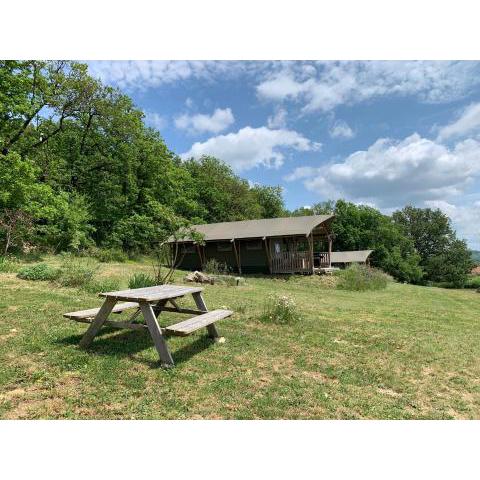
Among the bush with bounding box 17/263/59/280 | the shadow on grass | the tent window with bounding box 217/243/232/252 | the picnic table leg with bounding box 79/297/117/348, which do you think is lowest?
the shadow on grass

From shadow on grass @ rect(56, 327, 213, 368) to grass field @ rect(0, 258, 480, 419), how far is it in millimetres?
16

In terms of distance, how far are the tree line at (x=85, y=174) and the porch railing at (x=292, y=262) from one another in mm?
8155

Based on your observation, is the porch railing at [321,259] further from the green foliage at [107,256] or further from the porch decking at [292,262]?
the green foliage at [107,256]

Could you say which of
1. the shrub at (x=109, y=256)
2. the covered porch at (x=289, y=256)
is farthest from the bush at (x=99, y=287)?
the covered porch at (x=289, y=256)

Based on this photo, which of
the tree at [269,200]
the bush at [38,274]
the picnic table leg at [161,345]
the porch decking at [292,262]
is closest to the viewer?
the picnic table leg at [161,345]

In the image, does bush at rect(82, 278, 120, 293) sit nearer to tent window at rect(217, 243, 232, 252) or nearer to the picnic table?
the picnic table

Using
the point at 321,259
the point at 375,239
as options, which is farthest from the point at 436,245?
the point at 321,259

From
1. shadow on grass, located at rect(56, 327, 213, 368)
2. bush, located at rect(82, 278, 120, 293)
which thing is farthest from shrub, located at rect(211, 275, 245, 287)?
shadow on grass, located at rect(56, 327, 213, 368)

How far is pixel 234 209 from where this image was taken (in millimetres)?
48719

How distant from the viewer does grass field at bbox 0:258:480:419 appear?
3898mm

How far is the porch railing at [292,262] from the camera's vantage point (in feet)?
77.9

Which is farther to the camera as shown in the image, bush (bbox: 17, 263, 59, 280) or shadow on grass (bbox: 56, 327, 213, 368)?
bush (bbox: 17, 263, 59, 280)

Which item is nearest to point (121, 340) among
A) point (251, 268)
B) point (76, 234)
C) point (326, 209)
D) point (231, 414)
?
point (231, 414)

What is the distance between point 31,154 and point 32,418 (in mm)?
25268
